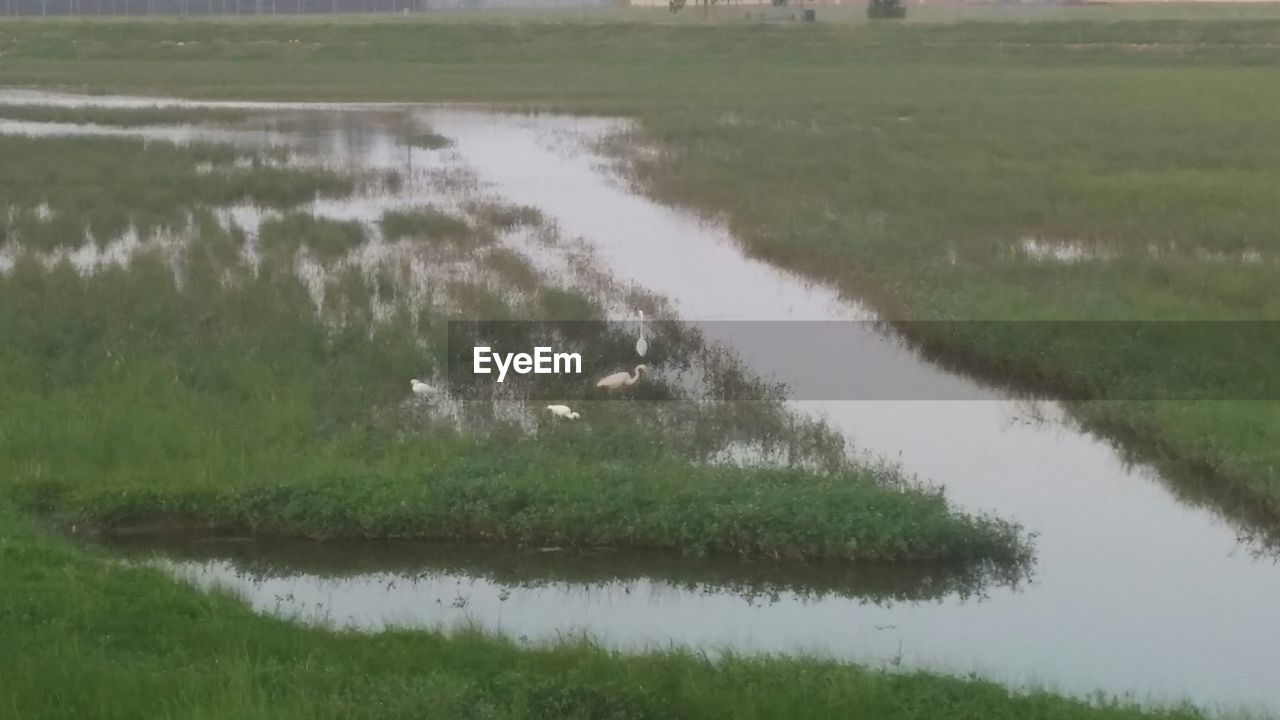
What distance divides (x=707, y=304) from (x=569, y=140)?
42.5 feet

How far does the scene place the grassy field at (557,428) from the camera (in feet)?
18.9

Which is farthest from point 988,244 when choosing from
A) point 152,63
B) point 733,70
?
point 152,63

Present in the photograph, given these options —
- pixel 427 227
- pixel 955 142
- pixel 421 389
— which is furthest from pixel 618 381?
pixel 955 142

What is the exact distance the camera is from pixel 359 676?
18.8 feet

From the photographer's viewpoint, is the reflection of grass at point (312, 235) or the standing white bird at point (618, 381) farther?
the reflection of grass at point (312, 235)

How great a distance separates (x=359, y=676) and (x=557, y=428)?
3.80m

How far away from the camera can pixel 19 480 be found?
841 centimetres

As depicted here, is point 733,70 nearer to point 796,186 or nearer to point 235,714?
point 796,186

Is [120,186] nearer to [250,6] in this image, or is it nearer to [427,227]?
[427,227]

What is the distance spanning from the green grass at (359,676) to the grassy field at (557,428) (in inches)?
0.8

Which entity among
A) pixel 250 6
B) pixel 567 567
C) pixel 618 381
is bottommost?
pixel 567 567

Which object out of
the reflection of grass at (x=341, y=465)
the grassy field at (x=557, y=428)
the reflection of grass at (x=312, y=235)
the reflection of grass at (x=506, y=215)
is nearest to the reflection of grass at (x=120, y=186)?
the grassy field at (x=557, y=428)

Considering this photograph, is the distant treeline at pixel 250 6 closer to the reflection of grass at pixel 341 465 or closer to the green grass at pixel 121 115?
the green grass at pixel 121 115

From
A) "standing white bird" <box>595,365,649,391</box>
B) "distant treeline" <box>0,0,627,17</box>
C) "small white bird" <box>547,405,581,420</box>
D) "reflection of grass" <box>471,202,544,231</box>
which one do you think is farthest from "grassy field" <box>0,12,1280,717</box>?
"distant treeline" <box>0,0,627,17</box>
